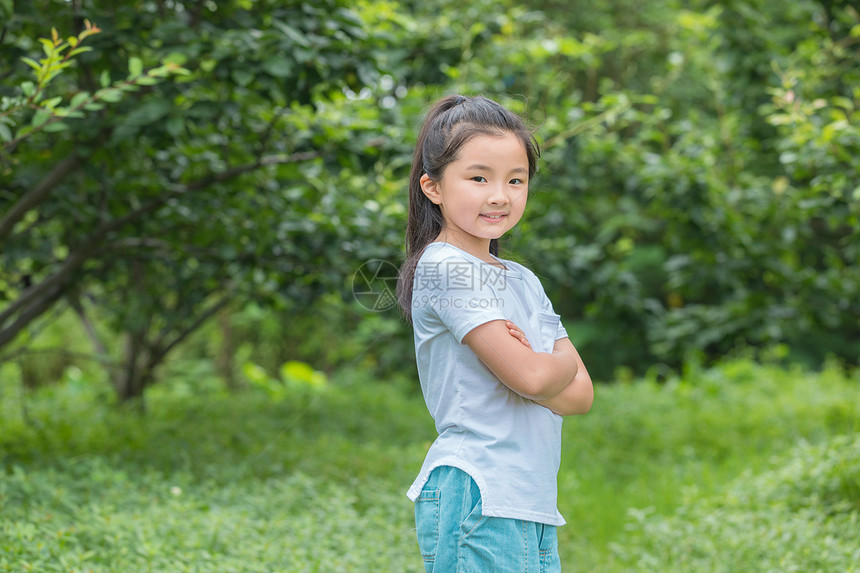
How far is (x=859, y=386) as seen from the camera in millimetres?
5543

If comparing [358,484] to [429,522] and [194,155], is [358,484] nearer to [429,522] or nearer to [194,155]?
[194,155]

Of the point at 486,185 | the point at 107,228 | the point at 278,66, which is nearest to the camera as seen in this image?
the point at 486,185

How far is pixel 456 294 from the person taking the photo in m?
1.34

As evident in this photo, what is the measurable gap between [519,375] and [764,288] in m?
3.75

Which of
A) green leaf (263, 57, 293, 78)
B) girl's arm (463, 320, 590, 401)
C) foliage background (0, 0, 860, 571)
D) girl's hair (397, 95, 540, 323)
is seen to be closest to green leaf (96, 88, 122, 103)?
foliage background (0, 0, 860, 571)

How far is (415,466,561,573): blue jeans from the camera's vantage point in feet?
4.28

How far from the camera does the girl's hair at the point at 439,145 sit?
55.6 inches

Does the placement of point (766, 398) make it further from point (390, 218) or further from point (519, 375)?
point (519, 375)

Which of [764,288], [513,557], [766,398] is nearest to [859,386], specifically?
[766,398]

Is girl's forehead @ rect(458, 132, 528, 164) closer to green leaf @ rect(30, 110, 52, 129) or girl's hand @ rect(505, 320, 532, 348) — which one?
girl's hand @ rect(505, 320, 532, 348)

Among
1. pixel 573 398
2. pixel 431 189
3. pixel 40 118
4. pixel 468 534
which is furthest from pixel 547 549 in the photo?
pixel 40 118

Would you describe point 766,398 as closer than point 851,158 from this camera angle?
No

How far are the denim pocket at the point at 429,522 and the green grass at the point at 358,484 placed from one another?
3.56 feet

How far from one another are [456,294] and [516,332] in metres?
0.13
